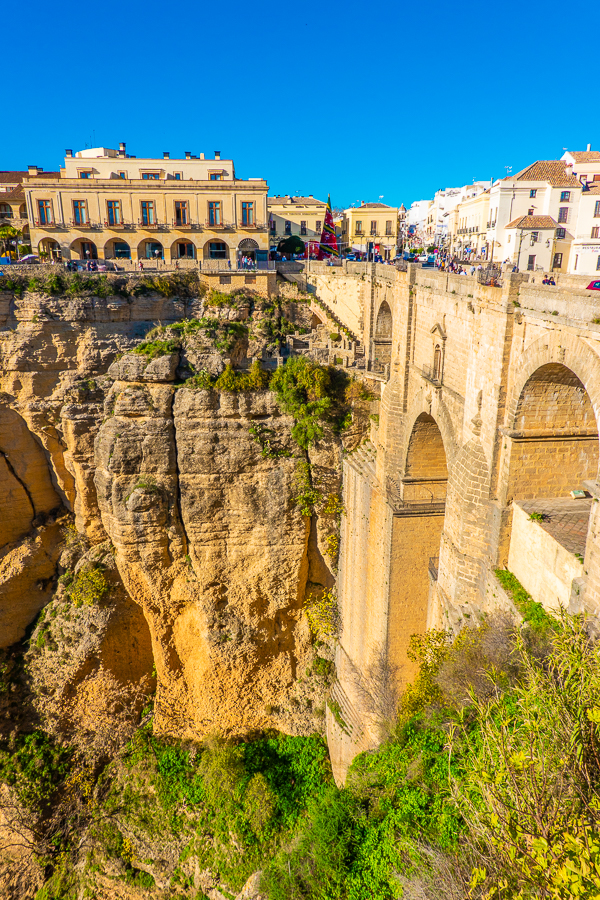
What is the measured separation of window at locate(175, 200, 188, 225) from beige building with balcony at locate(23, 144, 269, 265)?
0.05 meters

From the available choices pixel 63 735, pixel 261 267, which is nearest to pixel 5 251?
pixel 261 267

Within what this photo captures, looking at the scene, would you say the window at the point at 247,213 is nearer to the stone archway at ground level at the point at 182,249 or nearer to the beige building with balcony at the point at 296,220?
the stone archway at ground level at the point at 182,249

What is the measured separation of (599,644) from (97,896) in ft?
63.4

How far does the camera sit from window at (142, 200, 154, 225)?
3073 centimetres

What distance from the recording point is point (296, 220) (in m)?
41.1

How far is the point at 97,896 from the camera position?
62.2ft

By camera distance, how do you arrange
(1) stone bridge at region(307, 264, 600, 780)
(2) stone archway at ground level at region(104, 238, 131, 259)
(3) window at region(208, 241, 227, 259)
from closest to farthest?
(1) stone bridge at region(307, 264, 600, 780) → (2) stone archway at ground level at region(104, 238, 131, 259) → (3) window at region(208, 241, 227, 259)

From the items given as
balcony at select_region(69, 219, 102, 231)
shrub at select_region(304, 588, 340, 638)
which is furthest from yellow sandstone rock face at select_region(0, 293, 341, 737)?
balcony at select_region(69, 219, 102, 231)

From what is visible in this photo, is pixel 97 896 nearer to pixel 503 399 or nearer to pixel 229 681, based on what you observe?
pixel 229 681

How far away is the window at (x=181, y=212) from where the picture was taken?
31.1 m

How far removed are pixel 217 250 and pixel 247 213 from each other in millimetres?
2520

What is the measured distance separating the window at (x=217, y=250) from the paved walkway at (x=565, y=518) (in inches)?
995

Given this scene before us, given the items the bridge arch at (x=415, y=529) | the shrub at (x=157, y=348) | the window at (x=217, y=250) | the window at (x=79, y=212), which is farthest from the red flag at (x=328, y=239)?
the bridge arch at (x=415, y=529)

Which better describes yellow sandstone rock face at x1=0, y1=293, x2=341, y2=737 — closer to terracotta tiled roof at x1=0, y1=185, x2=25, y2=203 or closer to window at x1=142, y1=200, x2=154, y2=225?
window at x1=142, y1=200, x2=154, y2=225
